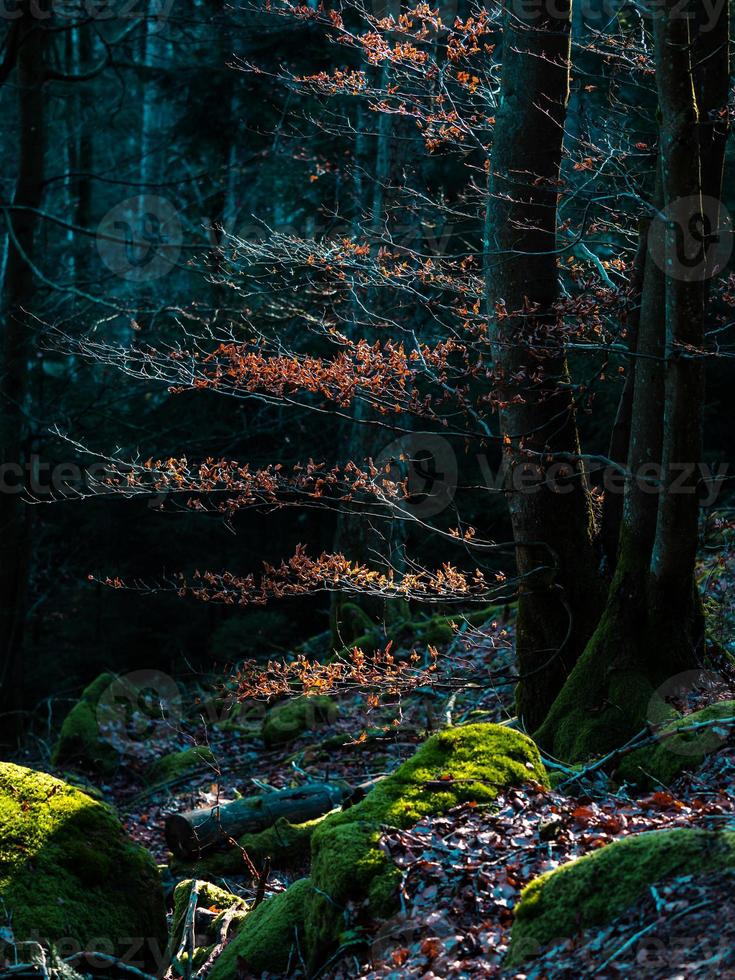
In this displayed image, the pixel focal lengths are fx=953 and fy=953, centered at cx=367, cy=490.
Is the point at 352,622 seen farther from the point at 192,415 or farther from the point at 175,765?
the point at 192,415

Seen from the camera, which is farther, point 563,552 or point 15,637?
point 15,637

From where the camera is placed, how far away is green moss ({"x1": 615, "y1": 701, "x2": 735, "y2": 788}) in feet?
16.6

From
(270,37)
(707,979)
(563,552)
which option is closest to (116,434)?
(270,37)

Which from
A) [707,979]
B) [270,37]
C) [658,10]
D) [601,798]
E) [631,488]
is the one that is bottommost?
[601,798]

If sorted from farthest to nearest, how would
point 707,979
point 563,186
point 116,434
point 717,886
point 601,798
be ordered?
1. point 116,434
2. point 563,186
3. point 601,798
4. point 717,886
5. point 707,979

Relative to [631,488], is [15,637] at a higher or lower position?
lower

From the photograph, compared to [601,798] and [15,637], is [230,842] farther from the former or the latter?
[15,637]

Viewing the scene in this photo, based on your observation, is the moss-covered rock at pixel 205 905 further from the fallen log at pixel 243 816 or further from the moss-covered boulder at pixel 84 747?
the moss-covered boulder at pixel 84 747

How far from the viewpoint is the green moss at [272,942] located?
444 cm

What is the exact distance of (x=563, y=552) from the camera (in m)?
7.29

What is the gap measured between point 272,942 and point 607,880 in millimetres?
1819

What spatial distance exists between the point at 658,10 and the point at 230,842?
6.50 metres

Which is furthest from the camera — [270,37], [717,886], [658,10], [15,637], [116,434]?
[116,434]

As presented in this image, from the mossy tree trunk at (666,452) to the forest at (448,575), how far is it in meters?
0.02
